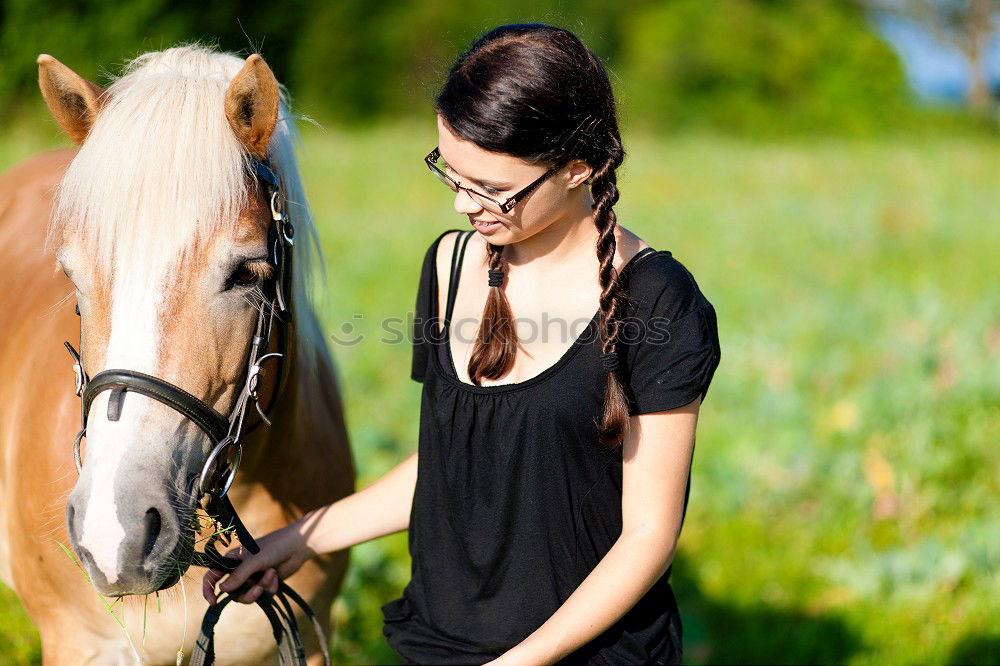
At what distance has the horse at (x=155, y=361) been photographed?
159 centimetres

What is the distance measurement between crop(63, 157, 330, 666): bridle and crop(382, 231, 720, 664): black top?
349 millimetres

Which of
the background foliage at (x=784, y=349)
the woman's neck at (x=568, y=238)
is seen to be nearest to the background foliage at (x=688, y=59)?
the background foliage at (x=784, y=349)

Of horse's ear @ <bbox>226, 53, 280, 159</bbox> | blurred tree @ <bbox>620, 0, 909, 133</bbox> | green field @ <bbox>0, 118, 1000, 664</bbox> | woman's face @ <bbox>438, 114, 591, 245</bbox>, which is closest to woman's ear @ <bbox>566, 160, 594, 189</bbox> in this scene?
woman's face @ <bbox>438, 114, 591, 245</bbox>

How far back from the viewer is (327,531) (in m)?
2.08

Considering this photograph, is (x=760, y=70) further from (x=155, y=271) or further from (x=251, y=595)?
(x=155, y=271)

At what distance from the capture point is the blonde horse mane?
5.47 feet

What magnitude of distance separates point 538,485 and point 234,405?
2.14 feet

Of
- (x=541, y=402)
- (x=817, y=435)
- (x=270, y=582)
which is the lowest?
(x=817, y=435)

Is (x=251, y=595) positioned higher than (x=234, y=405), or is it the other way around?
(x=234, y=405)

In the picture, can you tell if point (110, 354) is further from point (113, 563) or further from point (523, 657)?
point (523, 657)

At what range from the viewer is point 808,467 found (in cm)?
464

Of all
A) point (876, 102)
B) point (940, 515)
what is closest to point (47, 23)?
point (940, 515)

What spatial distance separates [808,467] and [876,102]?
29327mm

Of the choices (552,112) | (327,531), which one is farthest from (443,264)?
(327,531)
